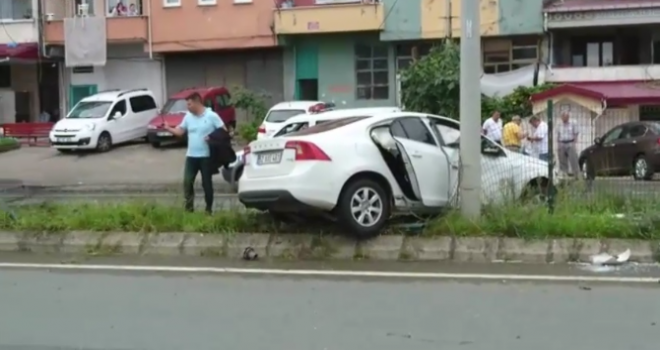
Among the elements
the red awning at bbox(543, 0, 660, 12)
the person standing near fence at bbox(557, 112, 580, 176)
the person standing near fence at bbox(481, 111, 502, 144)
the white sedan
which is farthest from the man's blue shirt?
the red awning at bbox(543, 0, 660, 12)

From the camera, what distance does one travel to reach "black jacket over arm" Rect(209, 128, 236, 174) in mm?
12539

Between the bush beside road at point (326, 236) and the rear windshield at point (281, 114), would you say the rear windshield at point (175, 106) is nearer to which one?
the rear windshield at point (281, 114)

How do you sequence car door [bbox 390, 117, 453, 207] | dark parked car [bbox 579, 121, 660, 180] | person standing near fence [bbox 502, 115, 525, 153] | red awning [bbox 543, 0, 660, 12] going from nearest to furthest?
car door [bbox 390, 117, 453, 207] → dark parked car [bbox 579, 121, 660, 180] → person standing near fence [bbox 502, 115, 525, 153] → red awning [bbox 543, 0, 660, 12]

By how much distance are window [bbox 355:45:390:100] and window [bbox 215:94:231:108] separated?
4700 millimetres

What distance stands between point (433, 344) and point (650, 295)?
261 cm

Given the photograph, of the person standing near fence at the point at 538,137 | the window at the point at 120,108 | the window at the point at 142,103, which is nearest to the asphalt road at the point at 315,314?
the person standing near fence at the point at 538,137

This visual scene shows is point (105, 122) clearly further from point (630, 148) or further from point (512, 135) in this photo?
point (630, 148)

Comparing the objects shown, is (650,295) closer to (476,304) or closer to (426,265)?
(476,304)

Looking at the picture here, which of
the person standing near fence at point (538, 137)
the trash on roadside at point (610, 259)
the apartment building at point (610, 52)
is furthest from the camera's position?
the apartment building at point (610, 52)

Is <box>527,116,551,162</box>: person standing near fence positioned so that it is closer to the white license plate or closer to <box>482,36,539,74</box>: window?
the white license plate

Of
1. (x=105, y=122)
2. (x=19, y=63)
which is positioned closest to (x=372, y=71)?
(x=105, y=122)

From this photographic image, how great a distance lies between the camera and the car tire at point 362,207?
10688mm

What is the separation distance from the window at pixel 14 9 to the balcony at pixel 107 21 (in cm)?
88

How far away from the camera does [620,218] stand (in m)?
10.9
